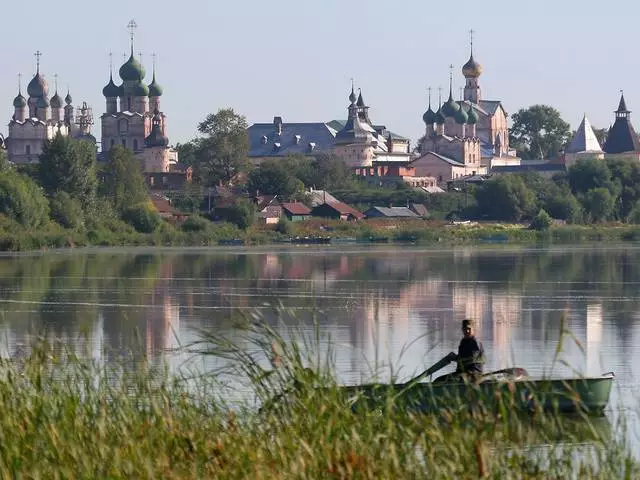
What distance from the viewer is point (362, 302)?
94.1 feet

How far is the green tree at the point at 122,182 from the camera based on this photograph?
69062 mm

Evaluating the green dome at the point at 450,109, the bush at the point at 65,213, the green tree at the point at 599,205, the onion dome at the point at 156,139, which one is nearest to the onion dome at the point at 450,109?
the green dome at the point at 450,109

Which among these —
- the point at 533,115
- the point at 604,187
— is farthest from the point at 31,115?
the point at 604,187

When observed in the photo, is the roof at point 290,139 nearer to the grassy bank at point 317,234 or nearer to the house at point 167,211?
the grassy bank at point 317,234

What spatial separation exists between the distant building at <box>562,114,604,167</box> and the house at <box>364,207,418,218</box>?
2831 cm

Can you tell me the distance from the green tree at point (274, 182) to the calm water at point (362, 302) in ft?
101

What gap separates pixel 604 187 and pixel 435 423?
75.5m

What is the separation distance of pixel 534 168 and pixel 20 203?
5792 cm

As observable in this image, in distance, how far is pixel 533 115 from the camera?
135 meters

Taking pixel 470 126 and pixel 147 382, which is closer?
pixel 147 382

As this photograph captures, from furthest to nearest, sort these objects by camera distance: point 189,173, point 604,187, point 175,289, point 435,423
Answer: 1. point 189,173
2. point 604,187
3. point 175,289
4. point 435,423

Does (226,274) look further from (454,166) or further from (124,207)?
(454,166)

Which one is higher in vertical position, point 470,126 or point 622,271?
point 470,126

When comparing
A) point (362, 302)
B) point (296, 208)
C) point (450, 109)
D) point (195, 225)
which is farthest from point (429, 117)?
point (362, 302)
